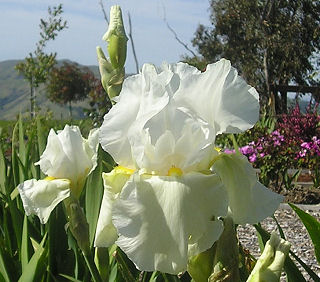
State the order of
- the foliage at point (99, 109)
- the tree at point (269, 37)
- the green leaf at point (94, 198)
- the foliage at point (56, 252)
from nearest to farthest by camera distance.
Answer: the foliage at point (56, 252) < the green leaf at point (94, 198) < the foliage at point (99, 109) < the tree at point (269, 37)

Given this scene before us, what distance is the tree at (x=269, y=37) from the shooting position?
16781mm

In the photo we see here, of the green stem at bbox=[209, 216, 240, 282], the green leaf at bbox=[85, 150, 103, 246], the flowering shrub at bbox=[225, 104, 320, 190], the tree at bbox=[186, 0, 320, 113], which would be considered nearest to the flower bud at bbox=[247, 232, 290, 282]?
the green stem at bbox=[209, 216, 240, 282]

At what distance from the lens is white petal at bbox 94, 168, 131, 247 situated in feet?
2.46

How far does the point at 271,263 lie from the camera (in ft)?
2.28

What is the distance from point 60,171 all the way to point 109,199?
230mm

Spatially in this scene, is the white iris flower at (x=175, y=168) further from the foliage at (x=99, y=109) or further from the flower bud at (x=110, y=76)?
the foliage at (x=99, y=109)

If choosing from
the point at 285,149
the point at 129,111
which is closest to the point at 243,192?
the point at 129,111

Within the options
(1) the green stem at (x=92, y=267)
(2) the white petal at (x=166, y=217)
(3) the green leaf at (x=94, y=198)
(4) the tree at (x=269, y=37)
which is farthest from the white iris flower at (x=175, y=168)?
(4) the tree at (x=269, y=37)

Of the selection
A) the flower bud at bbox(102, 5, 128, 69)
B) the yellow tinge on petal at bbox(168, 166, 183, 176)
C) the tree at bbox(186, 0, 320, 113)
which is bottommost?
the tree at bbox(186, 0, 320, 113)

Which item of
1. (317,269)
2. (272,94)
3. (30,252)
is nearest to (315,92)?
(272,94)

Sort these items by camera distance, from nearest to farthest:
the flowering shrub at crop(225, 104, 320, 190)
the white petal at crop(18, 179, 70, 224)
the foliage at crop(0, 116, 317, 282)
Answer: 1. the white petal at crop(18, 179, 70, 224)
2. the foliage at crop(0, 116, 317, 282)
3. the flowering shrub at crop(225, 104, 320, 190)

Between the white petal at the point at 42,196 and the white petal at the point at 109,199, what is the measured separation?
0.43ft

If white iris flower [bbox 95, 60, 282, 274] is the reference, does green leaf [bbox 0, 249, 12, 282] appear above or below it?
below

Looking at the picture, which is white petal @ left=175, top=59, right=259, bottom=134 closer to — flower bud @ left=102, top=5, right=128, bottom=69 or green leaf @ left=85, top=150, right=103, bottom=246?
flower bud @ left=102, top=5, right=128, bottom=69
